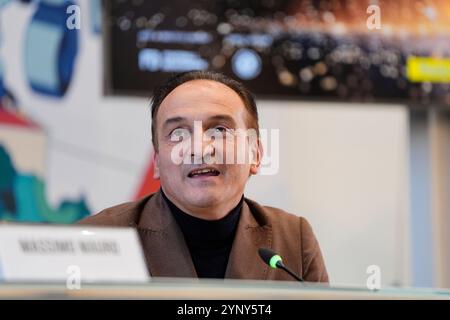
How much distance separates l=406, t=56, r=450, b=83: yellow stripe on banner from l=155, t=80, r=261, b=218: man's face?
61.0 inches

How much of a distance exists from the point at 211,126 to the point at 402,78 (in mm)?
1531

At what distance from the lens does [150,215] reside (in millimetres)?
1054

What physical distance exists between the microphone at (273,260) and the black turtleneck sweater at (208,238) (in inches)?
1.7

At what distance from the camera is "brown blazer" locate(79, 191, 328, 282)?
3.31ft

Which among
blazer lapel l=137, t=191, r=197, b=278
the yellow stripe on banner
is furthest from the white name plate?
the yellow stripe on banner

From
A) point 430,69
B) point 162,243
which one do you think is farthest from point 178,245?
point 430,69

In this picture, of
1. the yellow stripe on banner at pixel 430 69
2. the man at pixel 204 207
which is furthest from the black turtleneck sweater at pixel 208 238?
the yellow stripe on banner at pixel 430 69

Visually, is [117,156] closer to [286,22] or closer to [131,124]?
[131,124]

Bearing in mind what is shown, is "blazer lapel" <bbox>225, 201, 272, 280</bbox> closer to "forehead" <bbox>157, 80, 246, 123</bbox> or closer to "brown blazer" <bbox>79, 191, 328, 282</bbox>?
"brown blazer" <bbox>79, 191, 328, 282</bbox>

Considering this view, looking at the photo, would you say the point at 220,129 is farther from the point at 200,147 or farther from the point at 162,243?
the point at 162,243

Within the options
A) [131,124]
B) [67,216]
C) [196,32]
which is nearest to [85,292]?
[131,124]

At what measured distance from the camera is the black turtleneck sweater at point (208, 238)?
1017mm

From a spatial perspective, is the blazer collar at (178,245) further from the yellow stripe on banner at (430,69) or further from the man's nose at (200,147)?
the yellow stripe on banner at (430,69)

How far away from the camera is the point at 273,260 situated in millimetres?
→ 1011
